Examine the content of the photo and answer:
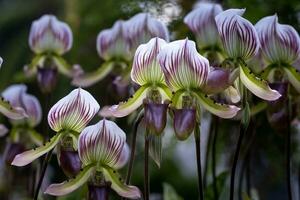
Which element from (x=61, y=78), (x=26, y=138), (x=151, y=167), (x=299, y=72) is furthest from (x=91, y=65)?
(x=299, y=72)

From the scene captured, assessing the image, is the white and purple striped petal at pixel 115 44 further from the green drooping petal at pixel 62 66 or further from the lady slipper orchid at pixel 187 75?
the lady slipper orchid at pixel 187 75

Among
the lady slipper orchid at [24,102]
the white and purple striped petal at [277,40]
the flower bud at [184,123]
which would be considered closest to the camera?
the flower bud at [184,123]

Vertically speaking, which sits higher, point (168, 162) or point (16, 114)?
point (16, 114)

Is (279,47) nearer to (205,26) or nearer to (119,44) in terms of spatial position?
(205,26)

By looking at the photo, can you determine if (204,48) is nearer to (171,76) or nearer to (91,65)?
(171,76)

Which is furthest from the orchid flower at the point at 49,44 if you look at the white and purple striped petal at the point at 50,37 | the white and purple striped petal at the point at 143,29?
the white and purple striped petal at the point at 143,29

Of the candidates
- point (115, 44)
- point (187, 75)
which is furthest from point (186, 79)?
point (115, 44)
